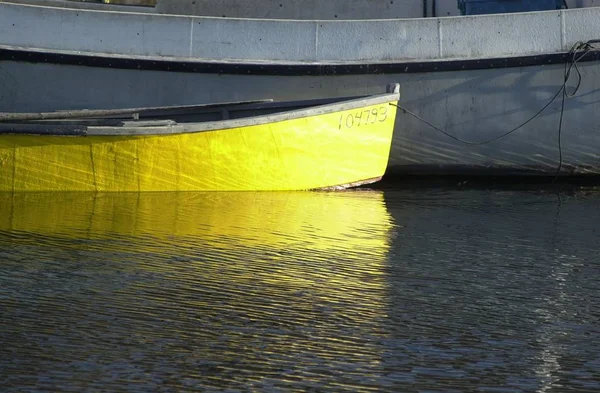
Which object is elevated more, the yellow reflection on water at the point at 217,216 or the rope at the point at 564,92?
the rope at the point at 564,92

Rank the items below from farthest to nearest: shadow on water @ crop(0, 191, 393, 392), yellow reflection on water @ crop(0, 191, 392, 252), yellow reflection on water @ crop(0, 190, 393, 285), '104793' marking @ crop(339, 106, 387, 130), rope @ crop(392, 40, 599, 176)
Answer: rope @ crop(392, 40, 599, 176), '104793' marking @ crop(339, 106, 387, 130), yellow reflection on water @ crop(0, 191, 392, 252), yellow reflection on water @ crop(0, 190, 393, 285), shadow on water @ crop(0, 191, 393, 392)

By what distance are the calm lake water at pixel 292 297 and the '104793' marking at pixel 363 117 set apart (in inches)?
41.4

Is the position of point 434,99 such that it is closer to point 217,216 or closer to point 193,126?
point 193,126

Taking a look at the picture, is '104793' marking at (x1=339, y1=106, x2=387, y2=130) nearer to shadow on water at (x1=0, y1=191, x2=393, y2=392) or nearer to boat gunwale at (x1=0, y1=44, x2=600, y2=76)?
boat gunwale at (x1=0, y1=44, x2=600, y2=76)

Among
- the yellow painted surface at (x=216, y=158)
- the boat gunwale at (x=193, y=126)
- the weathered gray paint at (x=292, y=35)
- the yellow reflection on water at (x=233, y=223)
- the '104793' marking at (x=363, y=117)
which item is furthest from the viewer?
the weathered gray paint at (x=292, y=35)

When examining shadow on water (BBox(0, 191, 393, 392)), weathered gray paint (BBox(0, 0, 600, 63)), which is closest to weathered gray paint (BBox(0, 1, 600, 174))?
weathered gray paint (BBox(0, 0, 600, 63))

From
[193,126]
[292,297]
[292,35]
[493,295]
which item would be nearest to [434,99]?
[292,35]

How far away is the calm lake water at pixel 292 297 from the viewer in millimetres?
4590

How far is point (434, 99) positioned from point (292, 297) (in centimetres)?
504

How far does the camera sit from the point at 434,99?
10508 millimetres

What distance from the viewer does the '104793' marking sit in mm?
9836

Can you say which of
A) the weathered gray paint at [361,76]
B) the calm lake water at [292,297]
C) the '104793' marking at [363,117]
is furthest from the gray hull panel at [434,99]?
the calm lake water at [292,297]

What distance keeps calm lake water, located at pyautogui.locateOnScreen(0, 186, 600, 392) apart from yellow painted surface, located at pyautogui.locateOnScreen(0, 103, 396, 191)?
0.88 feet

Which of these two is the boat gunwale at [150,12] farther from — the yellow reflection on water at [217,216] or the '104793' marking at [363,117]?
the yellow reflection on water at [217,216]
